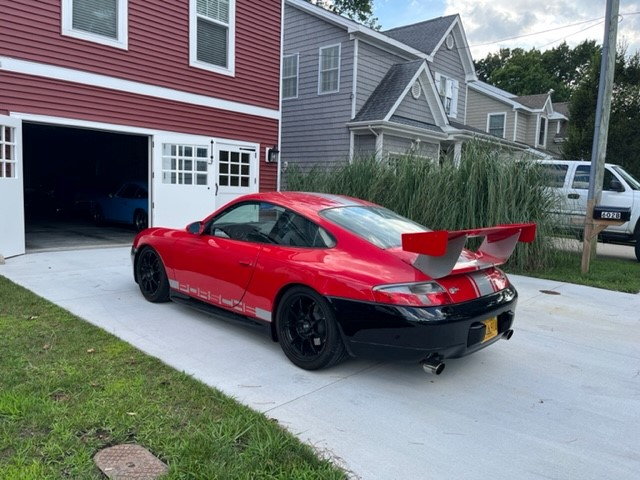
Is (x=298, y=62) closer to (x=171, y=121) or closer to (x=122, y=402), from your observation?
(x=171, y=121)

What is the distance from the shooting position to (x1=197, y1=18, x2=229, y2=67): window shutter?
10328mm

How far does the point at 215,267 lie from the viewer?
4375mm

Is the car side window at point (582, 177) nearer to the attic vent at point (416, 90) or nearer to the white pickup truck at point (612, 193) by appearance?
the white pickup truck at point (612, 193)

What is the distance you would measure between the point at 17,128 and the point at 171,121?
9.66 feet

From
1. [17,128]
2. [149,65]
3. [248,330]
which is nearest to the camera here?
[248,330]

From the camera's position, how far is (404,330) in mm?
Result: 3125

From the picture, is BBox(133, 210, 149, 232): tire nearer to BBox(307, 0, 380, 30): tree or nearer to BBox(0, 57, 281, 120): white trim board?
BBox(0, 57, 281, 120): white trim board

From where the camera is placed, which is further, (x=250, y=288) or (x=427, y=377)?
(x=250, y=288)

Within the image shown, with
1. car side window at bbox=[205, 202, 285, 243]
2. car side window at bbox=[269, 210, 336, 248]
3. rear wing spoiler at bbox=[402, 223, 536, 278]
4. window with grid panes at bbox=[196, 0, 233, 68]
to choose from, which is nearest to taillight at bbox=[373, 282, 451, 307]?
rear wing spoiler at bbox=[402, 223, 536, 278]

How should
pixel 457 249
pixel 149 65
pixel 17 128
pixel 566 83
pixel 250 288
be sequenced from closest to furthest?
pixel 457 249
pixel 250 288
pixel 17 128
pixel 149 65
pixel 566 83

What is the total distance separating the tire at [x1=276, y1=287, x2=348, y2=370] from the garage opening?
6535 millimetres

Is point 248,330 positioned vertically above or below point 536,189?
below

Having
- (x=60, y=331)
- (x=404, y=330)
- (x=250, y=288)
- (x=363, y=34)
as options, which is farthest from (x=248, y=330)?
(x=363, y=34)

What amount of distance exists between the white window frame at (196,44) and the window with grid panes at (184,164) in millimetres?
1740
